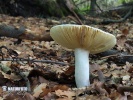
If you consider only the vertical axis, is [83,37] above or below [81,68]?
above

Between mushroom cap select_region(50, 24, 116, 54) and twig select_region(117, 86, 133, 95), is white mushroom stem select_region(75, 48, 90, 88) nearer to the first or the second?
mushroom cap select_region(50, 24, 116, 54)

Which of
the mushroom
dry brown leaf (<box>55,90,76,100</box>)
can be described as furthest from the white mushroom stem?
dry brown leaf (<box>55,90,76,100</box>)

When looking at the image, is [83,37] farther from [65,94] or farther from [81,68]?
[65,94]

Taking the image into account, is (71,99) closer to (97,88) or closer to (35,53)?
(97,88)

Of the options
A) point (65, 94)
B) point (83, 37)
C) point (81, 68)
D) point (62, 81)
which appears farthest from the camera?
point (62, 81)

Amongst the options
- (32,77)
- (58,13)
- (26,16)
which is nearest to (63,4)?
(58,13)

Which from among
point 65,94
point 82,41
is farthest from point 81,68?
point 65,94

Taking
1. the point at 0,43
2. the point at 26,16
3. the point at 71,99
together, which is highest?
the point at 26,16
